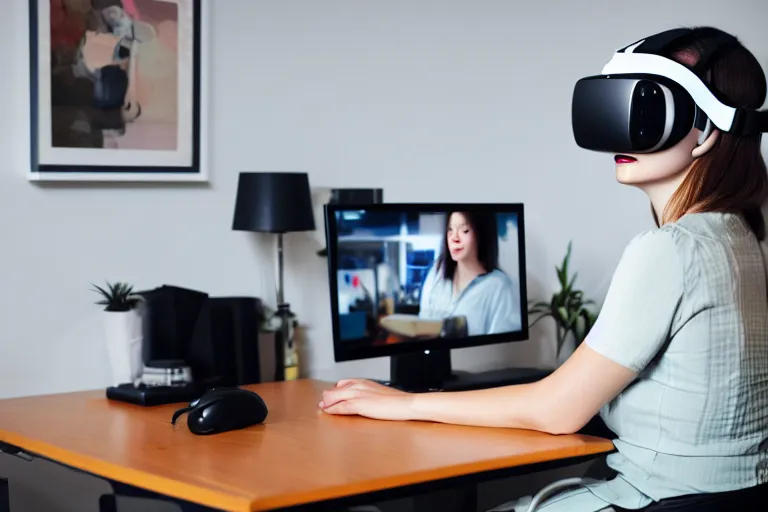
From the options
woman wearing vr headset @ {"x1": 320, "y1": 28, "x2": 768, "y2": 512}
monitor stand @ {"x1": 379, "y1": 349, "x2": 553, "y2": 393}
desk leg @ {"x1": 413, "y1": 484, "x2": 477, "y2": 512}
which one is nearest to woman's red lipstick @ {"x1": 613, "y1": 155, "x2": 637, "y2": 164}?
woman wearing vr headset @ {"x1": 320, "y1": 28, "x2": 768, "y2": 512}

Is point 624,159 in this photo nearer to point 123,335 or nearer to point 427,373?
point 427,373

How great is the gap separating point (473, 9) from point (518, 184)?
623 millimetres

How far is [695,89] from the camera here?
1.80 m

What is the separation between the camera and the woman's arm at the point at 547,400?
175 centimetres

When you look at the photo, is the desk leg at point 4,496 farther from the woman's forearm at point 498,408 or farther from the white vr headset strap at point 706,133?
the white vr headset strap at point 706,133

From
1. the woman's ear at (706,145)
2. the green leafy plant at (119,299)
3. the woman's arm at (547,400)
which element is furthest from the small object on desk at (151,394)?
the woman's ear at (706,145)

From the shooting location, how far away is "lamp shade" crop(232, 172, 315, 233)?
2828 millimetres

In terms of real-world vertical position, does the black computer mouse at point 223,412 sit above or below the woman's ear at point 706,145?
below

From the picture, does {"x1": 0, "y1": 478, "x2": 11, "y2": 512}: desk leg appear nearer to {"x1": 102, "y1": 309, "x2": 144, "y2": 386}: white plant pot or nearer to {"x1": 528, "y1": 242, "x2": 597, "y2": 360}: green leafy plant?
{"x1": 102, "y1": 309, "x2": 144, "y2": 386}: white plant pot

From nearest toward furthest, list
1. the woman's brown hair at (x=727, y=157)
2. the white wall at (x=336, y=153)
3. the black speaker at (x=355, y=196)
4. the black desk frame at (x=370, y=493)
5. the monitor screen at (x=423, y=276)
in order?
the black desk frame at (x=370, y=493) < the woman's brown hair at (x=727, y=157) < the monitor screen at (x=423, y=276) < the white wall at (x=336, y=153) < the black speaker at (x=355, y=196)

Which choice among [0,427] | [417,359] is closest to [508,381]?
[417,359]

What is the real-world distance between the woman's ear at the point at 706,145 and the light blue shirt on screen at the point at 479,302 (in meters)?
1.00

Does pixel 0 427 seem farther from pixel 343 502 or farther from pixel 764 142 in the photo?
pixel 764 142

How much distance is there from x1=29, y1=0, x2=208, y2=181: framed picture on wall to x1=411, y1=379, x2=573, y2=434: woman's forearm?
1171 mm
